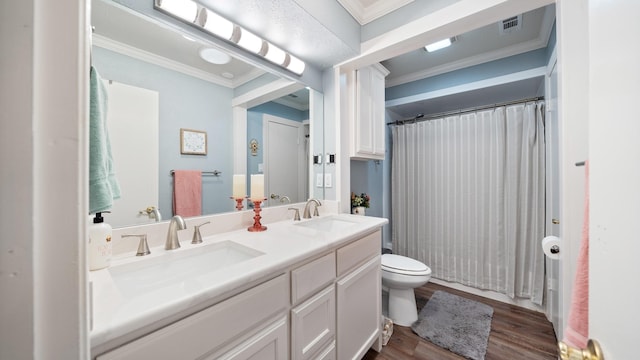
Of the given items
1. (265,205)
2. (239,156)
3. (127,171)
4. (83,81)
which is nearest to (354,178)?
(265,205)

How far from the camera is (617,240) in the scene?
329 mm

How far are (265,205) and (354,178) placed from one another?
1.00m

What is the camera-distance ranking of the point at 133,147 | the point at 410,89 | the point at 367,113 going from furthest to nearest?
1. the point at 410,89
2. the point at 367,113
3. the point at 133,147

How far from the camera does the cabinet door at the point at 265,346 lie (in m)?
0.71

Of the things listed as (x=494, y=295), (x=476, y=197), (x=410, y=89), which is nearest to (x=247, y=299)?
(x=476, y=197)

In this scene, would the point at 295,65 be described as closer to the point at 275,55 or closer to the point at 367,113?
the point at 275,55

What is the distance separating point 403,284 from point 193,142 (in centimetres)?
175

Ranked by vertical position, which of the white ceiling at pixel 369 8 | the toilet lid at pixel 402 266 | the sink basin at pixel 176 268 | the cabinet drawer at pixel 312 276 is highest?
the white ceiling at pixel 369 8

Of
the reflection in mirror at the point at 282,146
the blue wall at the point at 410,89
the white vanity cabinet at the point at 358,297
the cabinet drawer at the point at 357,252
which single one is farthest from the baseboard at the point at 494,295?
the reflection in mirror at the point at 282,146

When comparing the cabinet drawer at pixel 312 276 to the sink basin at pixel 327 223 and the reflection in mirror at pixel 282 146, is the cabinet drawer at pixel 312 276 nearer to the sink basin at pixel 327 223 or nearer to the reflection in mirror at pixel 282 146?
the sink basin at pixel 327 223

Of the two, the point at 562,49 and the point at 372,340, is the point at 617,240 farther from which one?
the point at 372,340

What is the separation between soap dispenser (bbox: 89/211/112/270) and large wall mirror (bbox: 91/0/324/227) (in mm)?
183

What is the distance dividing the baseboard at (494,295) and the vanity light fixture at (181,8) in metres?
3.04

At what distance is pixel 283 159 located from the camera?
66.9 inches
